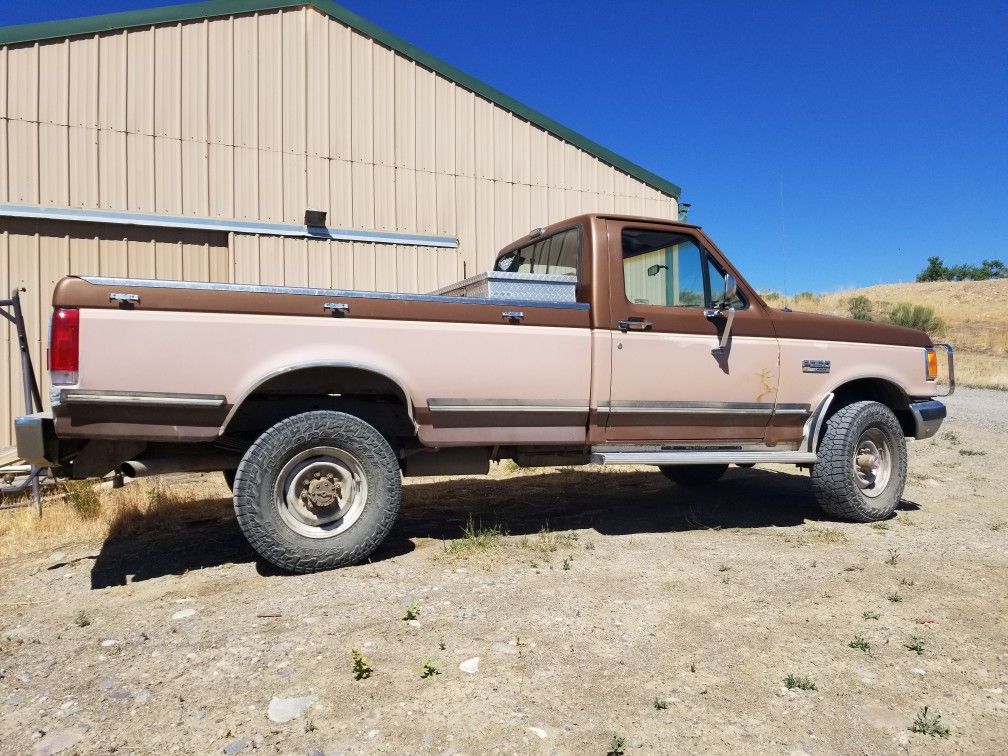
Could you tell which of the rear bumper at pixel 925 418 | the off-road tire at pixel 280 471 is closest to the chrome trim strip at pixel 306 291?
the off-road tire at pixel 280 471

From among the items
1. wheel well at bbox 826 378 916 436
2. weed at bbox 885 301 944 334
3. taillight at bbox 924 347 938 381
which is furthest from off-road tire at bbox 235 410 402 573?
weed at bbox 885 301 944 334

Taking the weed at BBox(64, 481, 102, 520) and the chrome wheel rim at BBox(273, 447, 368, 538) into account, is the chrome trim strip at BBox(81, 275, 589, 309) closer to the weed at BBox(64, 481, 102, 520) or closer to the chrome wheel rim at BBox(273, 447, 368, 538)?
the chrome wheel rim at BBox(273, 447, 368, 538)

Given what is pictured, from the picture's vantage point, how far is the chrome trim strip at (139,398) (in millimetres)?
3447

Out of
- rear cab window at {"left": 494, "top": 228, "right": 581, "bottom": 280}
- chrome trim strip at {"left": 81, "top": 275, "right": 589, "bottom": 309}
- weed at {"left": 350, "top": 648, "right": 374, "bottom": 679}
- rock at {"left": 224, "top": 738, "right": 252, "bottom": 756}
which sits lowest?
rock at {"left": 224, "top": 738, "right": 252, "bottom": 756}

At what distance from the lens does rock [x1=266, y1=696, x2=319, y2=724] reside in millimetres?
2387

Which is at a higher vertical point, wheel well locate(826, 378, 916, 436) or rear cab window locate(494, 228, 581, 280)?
rear cab window locate(494, 228, 581, 280)

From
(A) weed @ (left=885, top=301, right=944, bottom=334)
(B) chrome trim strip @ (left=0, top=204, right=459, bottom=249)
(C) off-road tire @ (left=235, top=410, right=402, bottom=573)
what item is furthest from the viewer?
(A) weed @ (left=885, top=301, right=944, bottom=334)

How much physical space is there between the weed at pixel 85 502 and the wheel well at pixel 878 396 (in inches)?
220

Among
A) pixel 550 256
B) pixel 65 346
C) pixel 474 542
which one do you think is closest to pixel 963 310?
pixel 550 256

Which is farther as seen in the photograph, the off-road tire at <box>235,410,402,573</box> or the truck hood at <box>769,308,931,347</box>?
the truck hood at <box>769,308,931,347</box>

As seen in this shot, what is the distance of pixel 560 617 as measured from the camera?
3240 mm

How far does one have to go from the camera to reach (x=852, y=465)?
16.7 ft

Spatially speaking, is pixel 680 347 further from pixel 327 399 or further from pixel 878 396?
pixel 327 399

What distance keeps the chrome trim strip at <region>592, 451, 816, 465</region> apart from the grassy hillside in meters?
16.0
